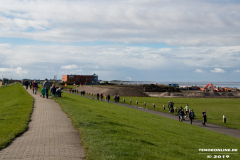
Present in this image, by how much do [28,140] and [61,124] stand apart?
10.3ft

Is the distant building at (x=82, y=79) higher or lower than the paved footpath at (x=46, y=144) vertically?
higher

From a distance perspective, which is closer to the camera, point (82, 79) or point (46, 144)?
point (46, 144)

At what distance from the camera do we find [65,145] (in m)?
8.22

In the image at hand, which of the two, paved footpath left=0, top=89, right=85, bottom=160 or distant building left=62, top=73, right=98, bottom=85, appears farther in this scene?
distant building left=62, top=73, right=98, bottom=85

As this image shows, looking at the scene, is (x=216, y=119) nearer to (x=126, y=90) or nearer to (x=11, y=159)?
(x=11, y=159)

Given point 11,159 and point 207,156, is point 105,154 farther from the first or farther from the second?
point 207,156

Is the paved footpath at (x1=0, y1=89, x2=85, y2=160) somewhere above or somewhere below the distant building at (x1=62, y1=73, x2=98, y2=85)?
below

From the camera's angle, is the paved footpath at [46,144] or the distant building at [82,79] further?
the distant building at [82,79]

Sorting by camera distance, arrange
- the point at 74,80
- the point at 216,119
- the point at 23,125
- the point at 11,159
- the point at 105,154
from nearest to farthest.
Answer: the point at 11,159 < the point at 105,154 < the point at 23,125 < the point at 216,119 < the point at 74,80

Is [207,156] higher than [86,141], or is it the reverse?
[86,141]

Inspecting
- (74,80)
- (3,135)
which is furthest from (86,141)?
(74,80)

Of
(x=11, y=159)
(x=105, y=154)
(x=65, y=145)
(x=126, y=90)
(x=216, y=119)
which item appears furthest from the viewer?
(x=126, y=90)

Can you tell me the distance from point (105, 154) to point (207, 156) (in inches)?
177

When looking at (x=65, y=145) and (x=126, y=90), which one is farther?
(x=126, y=90)
